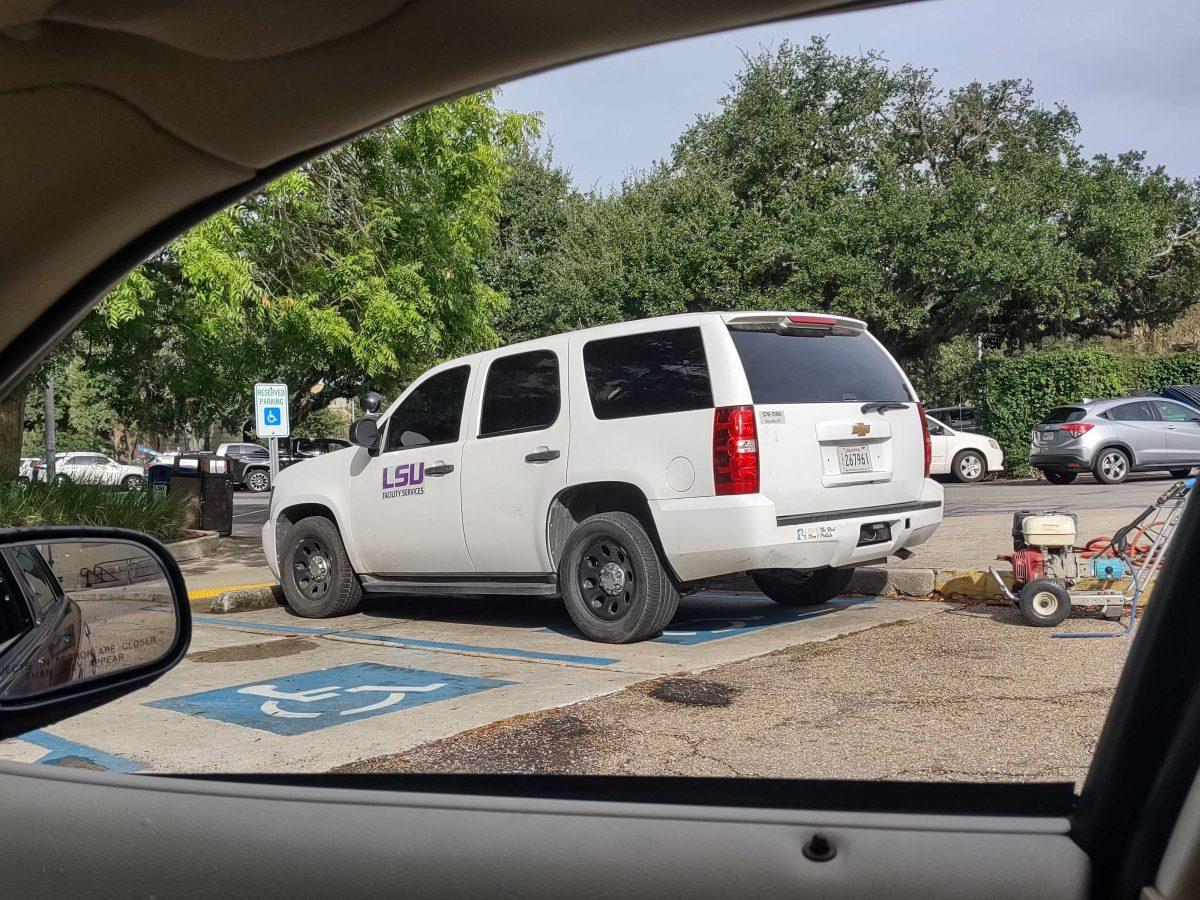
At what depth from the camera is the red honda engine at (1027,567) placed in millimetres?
7102

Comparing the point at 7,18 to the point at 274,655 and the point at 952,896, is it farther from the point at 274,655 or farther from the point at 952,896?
the point at 274,655

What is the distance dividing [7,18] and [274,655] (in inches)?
249

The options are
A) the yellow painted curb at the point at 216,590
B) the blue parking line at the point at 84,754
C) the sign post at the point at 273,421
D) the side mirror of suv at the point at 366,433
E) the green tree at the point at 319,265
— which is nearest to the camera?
the green tree at the point at 319,265

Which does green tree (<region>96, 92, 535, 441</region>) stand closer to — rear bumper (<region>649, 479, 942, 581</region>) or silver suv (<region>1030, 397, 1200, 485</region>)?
rear bumper (<region>649, 479, 942, 581</region>)

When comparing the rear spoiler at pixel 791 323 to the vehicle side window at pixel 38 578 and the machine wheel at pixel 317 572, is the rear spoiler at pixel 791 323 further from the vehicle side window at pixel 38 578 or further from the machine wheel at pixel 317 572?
the vehicle side window at pixel 38 578

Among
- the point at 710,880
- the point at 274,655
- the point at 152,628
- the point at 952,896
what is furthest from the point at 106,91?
the point at 274,655

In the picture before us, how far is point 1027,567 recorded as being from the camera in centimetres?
714

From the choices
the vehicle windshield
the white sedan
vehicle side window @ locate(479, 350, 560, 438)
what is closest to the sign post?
the vehicle windshield

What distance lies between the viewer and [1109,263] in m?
23.6

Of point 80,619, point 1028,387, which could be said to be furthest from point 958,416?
point 80,619

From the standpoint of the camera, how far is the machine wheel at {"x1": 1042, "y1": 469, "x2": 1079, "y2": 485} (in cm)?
1709

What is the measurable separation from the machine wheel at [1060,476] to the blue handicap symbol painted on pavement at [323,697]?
1337 cm

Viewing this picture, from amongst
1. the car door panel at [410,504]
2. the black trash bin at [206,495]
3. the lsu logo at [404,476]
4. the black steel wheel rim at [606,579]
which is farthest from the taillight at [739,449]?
the black trash bin at [206,495]

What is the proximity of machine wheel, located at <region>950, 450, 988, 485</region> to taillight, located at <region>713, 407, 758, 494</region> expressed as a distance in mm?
16706
